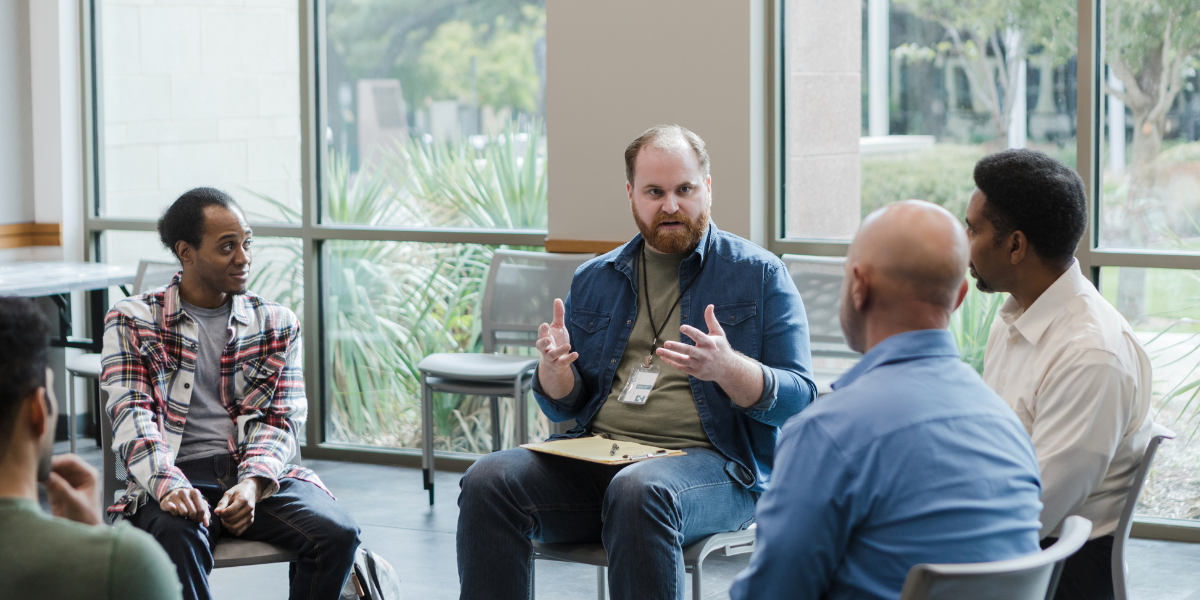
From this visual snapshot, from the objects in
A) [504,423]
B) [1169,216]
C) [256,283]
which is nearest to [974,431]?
[1169,216]

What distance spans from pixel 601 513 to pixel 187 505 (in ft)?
2.72

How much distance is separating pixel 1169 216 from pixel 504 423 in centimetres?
253

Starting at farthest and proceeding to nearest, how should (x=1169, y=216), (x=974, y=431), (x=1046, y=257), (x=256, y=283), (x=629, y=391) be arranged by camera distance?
(x=256, y=283), (x=1169, y=216), (x=629, y=391), (x=1046, y=257), (x=974, y=431)

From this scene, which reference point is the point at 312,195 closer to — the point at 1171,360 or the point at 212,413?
the point at 212,413

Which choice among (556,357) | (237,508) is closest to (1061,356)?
(556,357)

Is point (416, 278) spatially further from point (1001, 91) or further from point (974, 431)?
point (974, 431)

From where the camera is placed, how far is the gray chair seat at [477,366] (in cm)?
390

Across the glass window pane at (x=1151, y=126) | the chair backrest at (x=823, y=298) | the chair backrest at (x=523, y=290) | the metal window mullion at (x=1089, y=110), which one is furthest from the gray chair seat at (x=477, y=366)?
the glass window pane at (x=1151, y=126)

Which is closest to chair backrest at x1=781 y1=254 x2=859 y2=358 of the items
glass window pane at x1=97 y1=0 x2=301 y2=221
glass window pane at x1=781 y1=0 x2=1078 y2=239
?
glass window pane at x1=781 y1=0 x2=1078 y2=239

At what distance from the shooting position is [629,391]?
8.09 feet

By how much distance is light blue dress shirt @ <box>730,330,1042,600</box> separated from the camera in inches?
51.3

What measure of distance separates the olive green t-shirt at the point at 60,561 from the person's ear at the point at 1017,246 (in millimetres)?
1439

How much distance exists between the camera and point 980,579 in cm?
125

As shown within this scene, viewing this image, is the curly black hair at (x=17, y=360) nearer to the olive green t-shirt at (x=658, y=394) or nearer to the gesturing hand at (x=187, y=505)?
the gesturing hand at (x=187, y=505)
